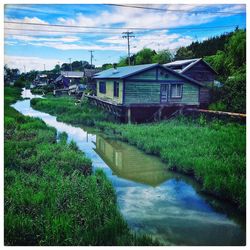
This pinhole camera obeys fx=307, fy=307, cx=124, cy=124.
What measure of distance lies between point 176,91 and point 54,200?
12.6ft

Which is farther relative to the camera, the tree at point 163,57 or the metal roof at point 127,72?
the metal roof at point 127,72

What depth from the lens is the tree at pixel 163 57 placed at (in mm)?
5638

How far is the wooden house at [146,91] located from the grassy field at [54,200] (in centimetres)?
191

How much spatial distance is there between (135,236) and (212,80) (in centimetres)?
338

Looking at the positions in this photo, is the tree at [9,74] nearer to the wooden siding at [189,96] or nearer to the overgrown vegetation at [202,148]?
the overgrown vegetation at [202,148]

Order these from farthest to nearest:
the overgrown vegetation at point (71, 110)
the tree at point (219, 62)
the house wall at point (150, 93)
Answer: the overgrown vegetation at point (71, 110) → the house wall at point (150, 93) → the tree at point (219, 62)

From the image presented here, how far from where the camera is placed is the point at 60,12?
4.41m

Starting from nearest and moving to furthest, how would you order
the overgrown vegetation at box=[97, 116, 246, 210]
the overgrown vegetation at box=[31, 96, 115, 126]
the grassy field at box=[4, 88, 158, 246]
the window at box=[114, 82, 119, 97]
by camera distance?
1. the grassy field at box=[4, 88, 158, 246]
2. the overgrown vegetation at box=[97, 116, 246, 210]
3. the window at box=[114, 82, 119, 97]
4. the overgrown vegetation at box=[31, 96, 115, 126]

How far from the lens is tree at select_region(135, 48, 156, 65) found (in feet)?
18.3

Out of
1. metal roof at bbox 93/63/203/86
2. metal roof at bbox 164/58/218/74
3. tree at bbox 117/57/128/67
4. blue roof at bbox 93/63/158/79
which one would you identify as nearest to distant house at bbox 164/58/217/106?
metal roof at bbox 164/58/218/74

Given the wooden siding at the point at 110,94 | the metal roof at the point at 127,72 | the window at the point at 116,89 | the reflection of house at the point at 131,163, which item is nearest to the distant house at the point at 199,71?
the metal roof at the point at 127,72

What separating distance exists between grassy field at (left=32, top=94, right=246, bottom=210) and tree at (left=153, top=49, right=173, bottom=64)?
1369mm

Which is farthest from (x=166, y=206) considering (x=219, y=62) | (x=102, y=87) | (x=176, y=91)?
(x=102, y=87)

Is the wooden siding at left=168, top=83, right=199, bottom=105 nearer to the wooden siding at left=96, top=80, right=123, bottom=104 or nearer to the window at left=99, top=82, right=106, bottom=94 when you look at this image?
the wooden siding at left=96, top=80, right=123, bottom=104
